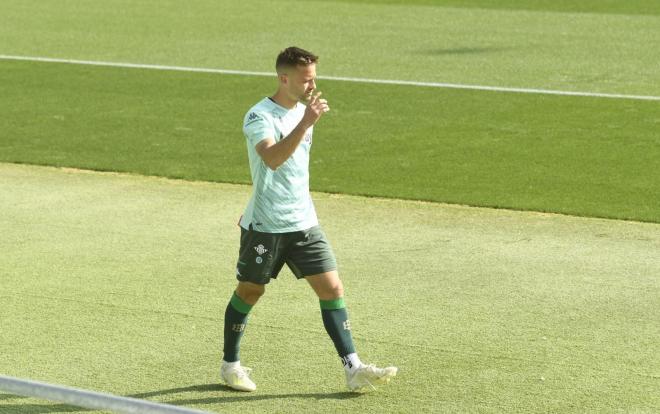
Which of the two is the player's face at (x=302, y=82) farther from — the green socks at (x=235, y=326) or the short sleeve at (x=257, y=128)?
the green socks at (x=235, y=326)

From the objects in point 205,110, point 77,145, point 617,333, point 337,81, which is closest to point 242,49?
point 337,81

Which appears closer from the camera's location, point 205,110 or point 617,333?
point 617,333

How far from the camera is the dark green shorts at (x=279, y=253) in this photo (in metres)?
7.56

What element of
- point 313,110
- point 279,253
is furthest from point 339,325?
Result: point 313,110

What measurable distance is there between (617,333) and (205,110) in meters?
10.0

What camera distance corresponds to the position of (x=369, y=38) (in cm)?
2467

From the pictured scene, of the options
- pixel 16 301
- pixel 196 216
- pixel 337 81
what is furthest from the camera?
pixel 337 81

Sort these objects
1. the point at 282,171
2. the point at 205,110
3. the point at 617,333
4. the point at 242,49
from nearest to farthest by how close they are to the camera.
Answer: the point at 282,171 → the point at 617,333 → the point at 205,110 → the point at 242,49

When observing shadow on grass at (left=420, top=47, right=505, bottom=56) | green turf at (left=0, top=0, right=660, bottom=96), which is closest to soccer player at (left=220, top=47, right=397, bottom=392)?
green turf at (left=0, top=0, right=660, bottom=96)

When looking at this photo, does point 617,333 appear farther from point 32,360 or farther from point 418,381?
point 32,360

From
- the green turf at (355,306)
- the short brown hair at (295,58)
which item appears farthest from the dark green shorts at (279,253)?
the short brown hair at (295,58)

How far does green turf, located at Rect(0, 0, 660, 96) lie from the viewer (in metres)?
20.8

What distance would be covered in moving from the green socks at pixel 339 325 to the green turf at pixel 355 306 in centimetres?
28

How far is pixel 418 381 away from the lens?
309 inches
